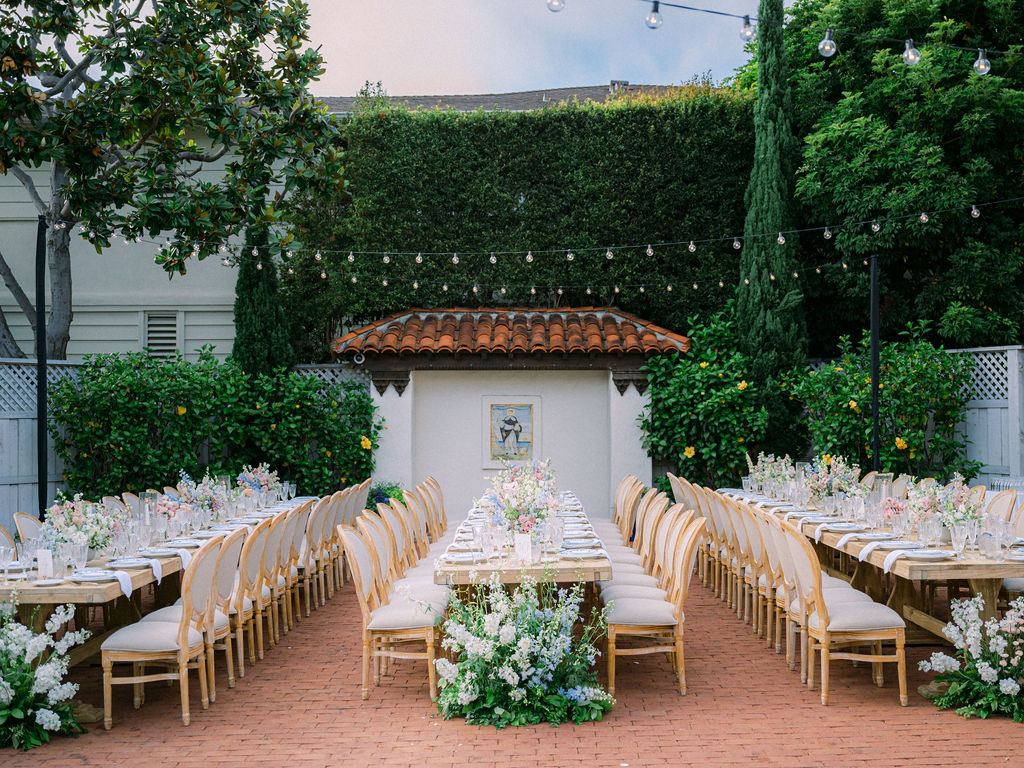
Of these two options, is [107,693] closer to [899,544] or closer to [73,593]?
[73,593]

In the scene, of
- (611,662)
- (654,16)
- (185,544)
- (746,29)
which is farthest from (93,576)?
(746,29)

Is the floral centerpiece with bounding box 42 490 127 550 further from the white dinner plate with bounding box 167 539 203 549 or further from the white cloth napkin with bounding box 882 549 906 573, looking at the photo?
the white cloth napkin with bounding box 882 549 906 573

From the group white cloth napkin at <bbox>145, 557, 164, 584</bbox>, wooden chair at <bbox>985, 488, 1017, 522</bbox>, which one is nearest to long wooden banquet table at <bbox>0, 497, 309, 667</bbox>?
white cloth napkin at <bbox>145, 557, 164, 584</bbox>

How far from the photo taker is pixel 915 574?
18.3ft

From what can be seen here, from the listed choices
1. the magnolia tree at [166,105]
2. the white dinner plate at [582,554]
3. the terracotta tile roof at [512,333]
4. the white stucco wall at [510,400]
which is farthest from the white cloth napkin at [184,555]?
the white stucco wall at [510,400]

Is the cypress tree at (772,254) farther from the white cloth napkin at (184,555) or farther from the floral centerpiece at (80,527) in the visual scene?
the floral centerpiece at (80,527)

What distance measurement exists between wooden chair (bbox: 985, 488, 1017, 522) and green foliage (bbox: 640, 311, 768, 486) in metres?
4.13

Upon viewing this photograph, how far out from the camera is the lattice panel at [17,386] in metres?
11.3

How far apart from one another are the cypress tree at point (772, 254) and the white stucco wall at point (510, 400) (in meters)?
2.31

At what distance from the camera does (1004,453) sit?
11742mm

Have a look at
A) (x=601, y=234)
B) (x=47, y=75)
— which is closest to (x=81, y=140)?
(x=47, y=75)

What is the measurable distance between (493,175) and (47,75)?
253 inches

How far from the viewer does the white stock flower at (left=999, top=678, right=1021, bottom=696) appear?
514cm

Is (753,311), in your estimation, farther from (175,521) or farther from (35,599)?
(35,599)
